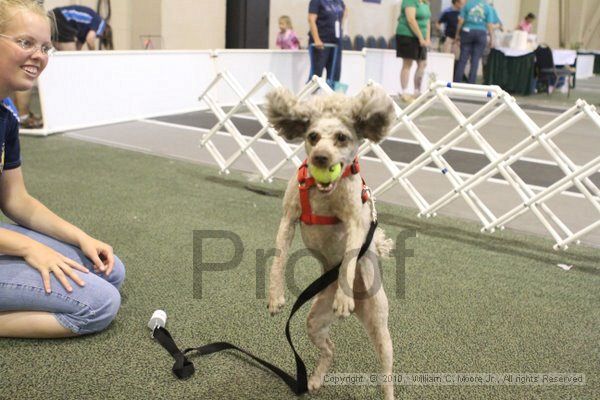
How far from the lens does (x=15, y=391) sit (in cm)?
161

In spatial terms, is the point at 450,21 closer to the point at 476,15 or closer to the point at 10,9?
the point at 476,15

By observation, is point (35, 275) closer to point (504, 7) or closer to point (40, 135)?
point (40, 135)

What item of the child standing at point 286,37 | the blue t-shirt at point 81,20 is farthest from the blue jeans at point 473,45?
the blue t-shirt at point 81,20

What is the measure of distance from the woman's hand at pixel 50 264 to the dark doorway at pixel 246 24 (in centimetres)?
888

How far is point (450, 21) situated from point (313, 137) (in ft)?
34.3

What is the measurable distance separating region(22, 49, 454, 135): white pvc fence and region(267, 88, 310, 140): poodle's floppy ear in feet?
14.8

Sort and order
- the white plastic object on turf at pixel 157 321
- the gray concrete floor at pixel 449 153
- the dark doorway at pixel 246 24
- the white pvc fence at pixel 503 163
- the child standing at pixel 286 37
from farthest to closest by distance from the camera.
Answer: the dark doorway at pixel 246 24 → the child standing at pixel 286 37 → the gray concrete floor at pixel 449 153 → the white pvc fence at pixel 503 163 → the white plastic object on turf at pixel 157 321

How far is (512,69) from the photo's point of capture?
10195 mm

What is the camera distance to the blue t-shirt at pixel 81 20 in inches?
257

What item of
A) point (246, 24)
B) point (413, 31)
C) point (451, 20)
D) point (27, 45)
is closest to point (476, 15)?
point (413, 31)

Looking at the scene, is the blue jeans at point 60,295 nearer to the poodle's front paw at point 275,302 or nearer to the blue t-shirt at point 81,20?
the poodle's front paw at point 275,302

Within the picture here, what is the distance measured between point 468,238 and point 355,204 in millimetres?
2001

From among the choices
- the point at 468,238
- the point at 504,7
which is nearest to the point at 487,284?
the point at 468,238

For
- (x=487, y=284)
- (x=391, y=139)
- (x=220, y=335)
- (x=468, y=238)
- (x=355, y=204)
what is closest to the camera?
(x=355, y=204)
